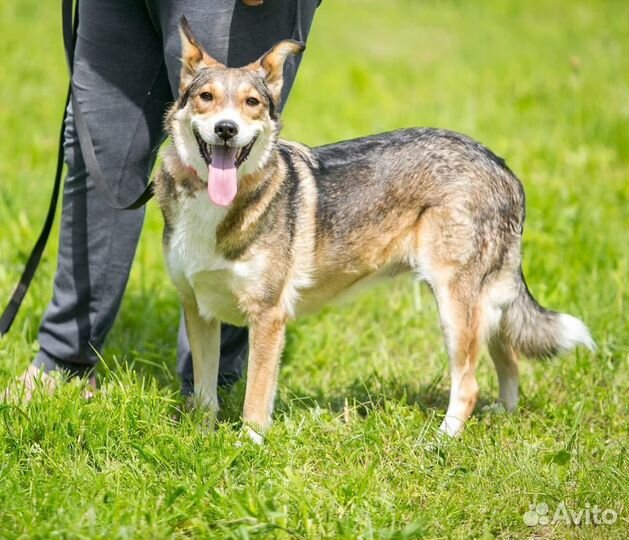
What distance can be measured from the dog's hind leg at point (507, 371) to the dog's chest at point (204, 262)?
1.31 m

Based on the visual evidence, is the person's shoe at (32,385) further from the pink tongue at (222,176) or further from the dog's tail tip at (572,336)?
the dog's tail tip at (572,336)

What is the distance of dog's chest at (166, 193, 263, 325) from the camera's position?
3.63m

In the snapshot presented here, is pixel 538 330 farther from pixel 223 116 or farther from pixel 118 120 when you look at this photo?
pixel 118 120

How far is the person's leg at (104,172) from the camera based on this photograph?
3.88m

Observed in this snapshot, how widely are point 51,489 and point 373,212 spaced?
181cm

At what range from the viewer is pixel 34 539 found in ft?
9.13

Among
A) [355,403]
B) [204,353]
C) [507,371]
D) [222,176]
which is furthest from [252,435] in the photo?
[507,371]

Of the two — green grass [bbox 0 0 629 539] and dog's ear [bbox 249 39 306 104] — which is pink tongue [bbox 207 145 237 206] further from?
green grass [bbox 0 0 629 539]

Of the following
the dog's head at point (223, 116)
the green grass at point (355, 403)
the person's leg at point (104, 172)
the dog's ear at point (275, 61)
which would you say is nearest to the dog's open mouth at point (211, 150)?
the dog's head at point (223, 116)

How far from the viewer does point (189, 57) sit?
3.53 m

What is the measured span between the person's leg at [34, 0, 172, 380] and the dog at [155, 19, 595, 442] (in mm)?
384

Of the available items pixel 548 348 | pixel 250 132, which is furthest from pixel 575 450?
pixel 250 132

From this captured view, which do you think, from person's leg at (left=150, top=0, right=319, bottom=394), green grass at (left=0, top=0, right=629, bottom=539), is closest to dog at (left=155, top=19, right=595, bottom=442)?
person's leg at (left=150, top=0, right=319, bottom=394)

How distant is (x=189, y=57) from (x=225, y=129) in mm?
358
